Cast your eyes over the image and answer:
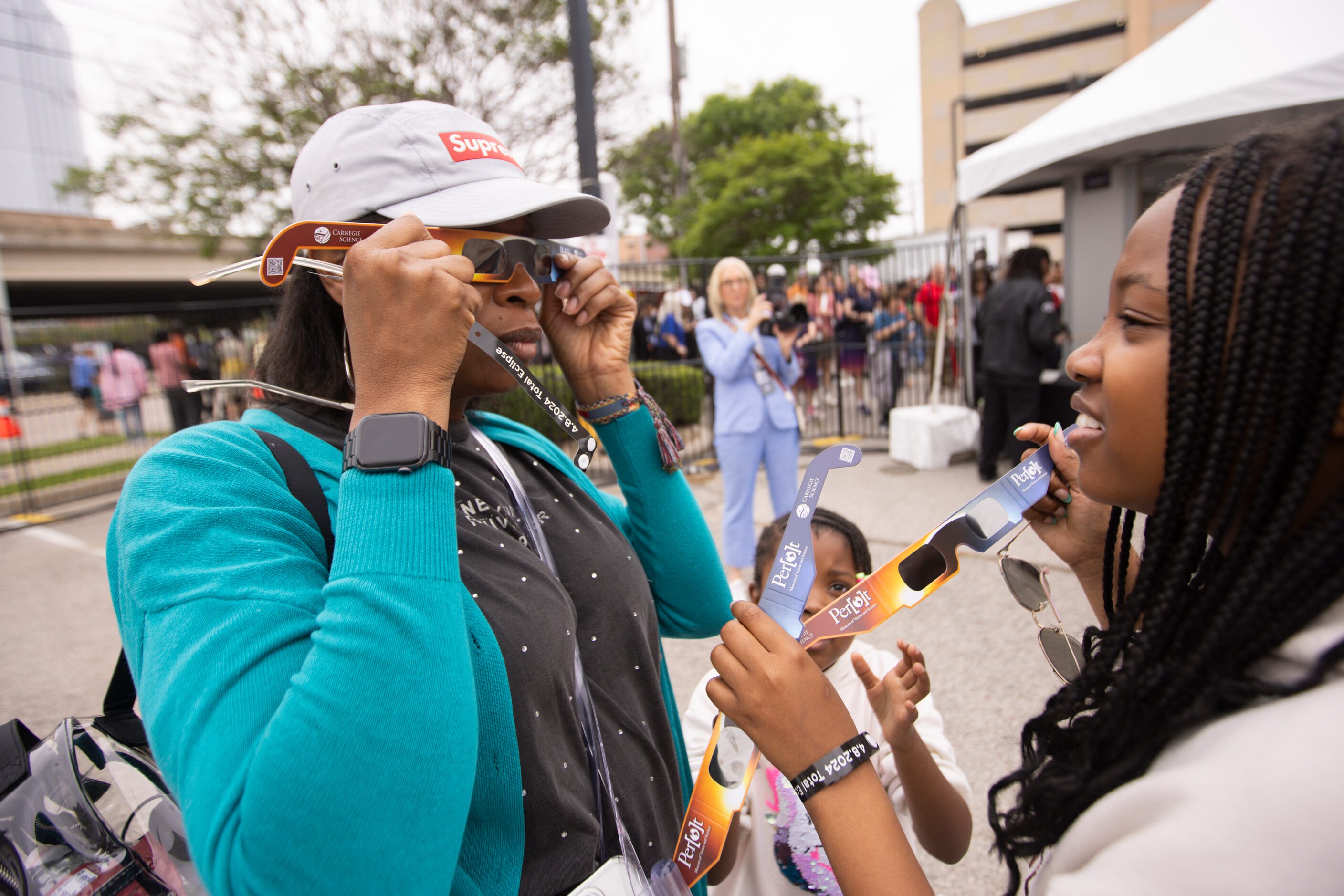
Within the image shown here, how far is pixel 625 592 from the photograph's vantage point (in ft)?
4.65

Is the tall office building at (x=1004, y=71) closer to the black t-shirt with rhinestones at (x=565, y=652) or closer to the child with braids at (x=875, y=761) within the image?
the child with braids at (x=875, y=761)

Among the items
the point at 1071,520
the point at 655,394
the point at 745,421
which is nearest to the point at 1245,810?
the point at 1071,520

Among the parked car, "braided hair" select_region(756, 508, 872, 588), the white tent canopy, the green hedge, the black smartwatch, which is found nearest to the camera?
the black smartwatch

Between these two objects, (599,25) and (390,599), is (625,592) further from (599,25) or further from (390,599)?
(599,25)

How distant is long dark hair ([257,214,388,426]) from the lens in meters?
1.31

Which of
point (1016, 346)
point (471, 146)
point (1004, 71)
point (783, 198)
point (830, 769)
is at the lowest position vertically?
point (830, 769)

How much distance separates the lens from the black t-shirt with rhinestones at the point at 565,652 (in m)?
1.12

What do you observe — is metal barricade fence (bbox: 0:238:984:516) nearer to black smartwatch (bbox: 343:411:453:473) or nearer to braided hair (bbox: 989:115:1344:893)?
black smartwatch (bbox: 343:411:453:473)

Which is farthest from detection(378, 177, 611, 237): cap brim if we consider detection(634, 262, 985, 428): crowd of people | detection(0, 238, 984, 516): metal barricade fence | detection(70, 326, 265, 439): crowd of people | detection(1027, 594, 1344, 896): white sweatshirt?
detection(70, 326, 265, 439): crowd of people

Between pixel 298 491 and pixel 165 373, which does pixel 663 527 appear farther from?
pixel 165 373

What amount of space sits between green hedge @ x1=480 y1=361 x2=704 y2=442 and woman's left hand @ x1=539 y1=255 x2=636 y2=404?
201 inches

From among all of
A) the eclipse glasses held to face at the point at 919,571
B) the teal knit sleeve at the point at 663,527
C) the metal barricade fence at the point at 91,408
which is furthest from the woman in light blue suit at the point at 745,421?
the metal barricade fence at the point at 91,408

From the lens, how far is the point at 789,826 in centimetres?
175

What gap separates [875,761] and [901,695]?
0.55 m
